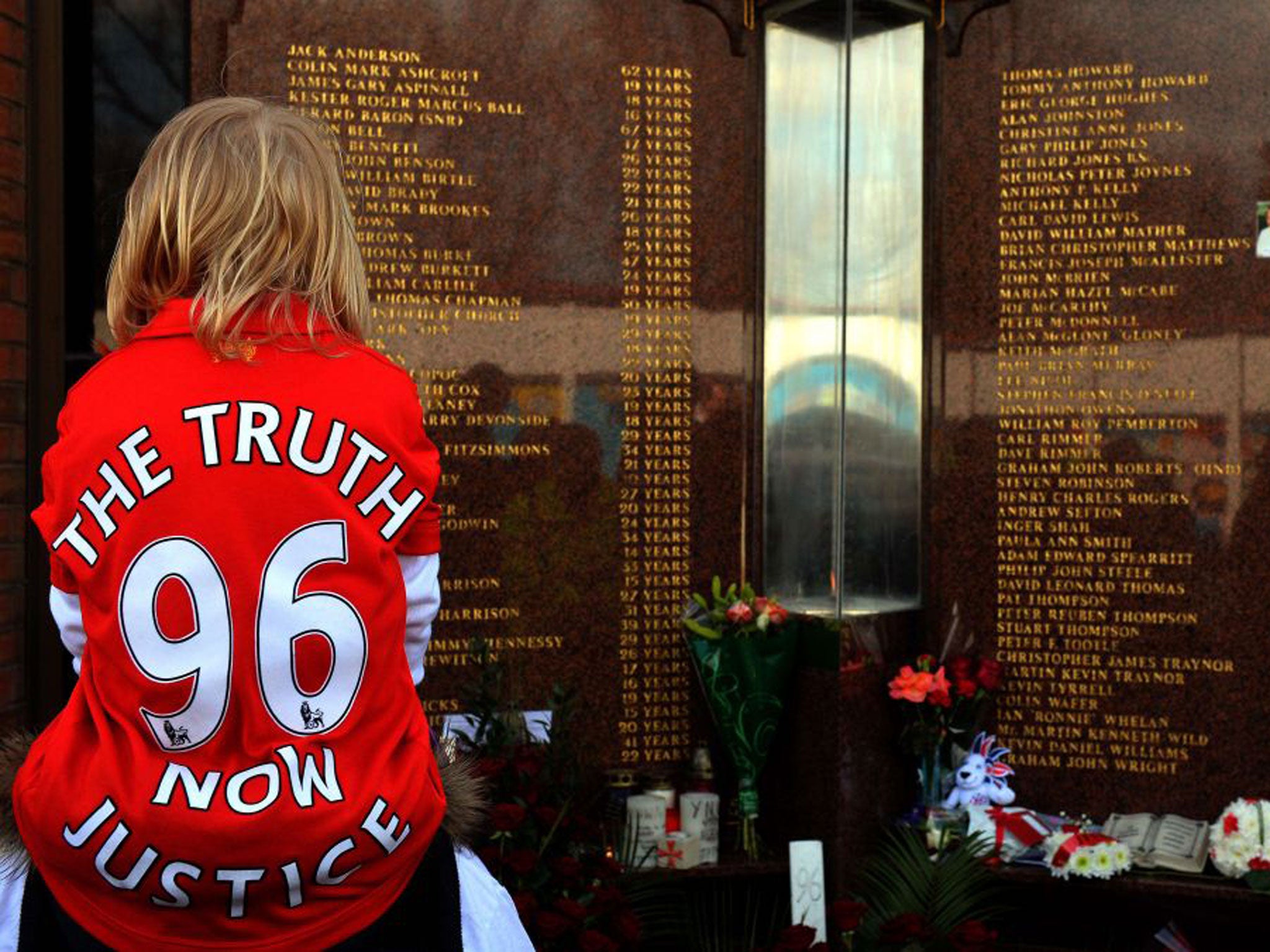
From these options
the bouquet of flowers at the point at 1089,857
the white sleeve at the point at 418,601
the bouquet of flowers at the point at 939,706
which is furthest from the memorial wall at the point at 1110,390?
the white sleeve at the point at 418,601

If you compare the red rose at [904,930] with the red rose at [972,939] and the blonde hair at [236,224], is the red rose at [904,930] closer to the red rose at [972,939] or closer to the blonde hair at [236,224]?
the red rose at [972,939]

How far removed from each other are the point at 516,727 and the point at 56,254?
1808 millimetres

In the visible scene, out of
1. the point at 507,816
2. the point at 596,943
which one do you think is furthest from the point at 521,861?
the point at 596,943

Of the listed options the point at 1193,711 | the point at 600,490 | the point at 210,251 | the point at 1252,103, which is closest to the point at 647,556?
the point at 600,490

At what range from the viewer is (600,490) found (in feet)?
14.9

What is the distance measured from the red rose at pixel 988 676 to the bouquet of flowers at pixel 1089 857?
51 cm

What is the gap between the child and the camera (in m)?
1.84

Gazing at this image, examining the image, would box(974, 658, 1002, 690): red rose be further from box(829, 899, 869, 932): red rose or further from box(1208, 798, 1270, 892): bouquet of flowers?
box(829, 899, 869, 932): red rose

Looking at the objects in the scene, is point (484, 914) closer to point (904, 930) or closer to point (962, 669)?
point (904, 930)

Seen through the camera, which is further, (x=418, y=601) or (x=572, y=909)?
(x=572, y=909)

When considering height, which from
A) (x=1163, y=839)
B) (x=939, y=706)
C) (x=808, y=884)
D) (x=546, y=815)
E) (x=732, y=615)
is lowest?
(x=808, y=884)

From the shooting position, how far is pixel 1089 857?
4.18 metres

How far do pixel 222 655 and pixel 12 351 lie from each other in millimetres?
2349

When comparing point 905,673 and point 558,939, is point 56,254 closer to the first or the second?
point 558,939
